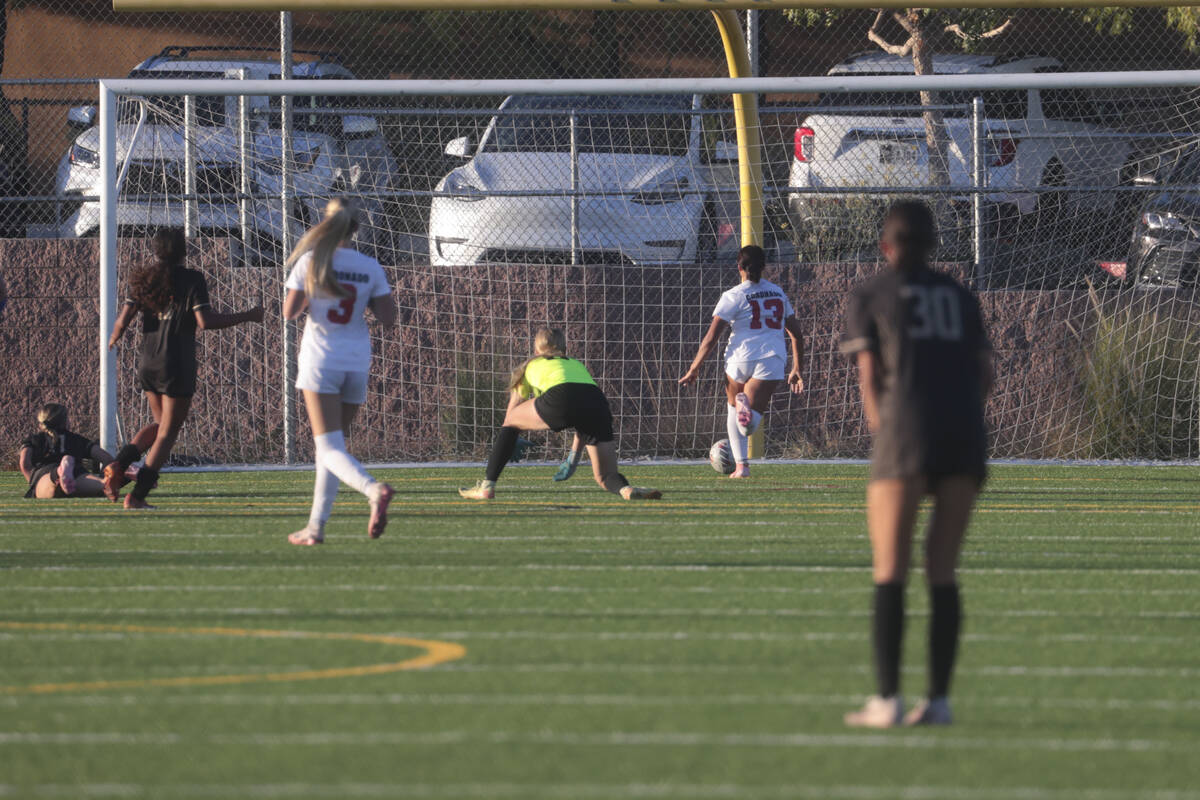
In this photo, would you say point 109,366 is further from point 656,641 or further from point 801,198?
point 656,641

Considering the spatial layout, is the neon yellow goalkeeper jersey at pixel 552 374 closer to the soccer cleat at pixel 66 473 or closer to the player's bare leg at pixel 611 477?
the player's bare leg at pixel 611 477

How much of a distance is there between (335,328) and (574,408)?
290 cm

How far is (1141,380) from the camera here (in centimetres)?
1672

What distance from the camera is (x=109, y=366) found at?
14.8 metres

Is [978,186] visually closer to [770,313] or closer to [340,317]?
[770,313]

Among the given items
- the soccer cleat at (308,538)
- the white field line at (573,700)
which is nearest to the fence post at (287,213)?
the soccer cleat at (308,538)

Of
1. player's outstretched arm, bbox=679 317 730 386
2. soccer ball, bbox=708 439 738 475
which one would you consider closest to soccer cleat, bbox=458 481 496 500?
player's outstretched arm, bbox=679 317 730 386

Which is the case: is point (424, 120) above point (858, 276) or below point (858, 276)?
above

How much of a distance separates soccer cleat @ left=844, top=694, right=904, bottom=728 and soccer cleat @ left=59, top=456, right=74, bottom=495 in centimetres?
914

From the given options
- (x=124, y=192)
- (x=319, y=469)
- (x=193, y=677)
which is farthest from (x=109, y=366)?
(x=193, y=677)

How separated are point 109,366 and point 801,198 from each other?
6989mm

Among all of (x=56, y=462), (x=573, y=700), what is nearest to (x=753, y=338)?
(x=56, y=462)

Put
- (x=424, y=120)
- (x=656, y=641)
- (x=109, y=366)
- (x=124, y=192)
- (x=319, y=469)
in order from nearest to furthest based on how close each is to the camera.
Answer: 1. (x=656, y=641)
2. (x=319, y=469)
3. (x=109, y=366)
4. (x=124, y=192)
5. (x=424, y=120)

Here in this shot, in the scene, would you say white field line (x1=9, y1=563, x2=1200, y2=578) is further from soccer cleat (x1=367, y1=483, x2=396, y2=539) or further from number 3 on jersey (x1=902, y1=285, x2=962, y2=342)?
number 3 on jersey (x1=902, y1=285, x2=962, y2=342)
